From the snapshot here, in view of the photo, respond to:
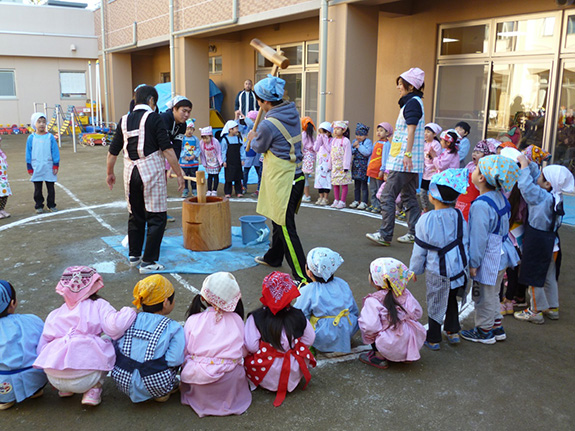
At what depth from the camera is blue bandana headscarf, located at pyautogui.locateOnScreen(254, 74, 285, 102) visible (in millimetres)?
4781

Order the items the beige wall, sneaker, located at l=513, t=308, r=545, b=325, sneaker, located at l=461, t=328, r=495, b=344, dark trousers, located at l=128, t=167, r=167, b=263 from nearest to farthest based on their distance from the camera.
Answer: sneaker, located at l=461, t=328, r=495, b=344 → sneaker, located at l=513, t=308, r=545, b=325 → dark trousers, located at l=128, t=167, r=167, b=263 → the beige wall

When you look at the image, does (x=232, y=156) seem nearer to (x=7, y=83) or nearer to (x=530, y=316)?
(x=530, y=316)

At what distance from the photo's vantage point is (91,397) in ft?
9.84

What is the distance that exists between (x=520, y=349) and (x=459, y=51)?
8.10m

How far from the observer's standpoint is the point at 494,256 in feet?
12.4

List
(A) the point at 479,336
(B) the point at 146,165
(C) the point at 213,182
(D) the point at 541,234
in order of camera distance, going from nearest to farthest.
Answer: (A) the point at 479,336 < (D) the point at 541,234 < (B) the point at 146,165 < (C) the point at 213,182

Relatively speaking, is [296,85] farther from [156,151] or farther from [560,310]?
[560,310]

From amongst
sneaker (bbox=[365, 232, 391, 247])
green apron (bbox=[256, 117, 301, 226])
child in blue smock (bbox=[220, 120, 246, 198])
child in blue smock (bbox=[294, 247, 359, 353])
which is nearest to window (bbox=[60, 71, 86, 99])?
child in blue smock (bbox=[220, 120, 246, 198])

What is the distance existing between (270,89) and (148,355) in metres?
2.77

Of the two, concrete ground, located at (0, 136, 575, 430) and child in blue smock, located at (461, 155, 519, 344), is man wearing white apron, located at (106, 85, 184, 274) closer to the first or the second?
A: concrete ground, located at (0, 136, 575, 430)

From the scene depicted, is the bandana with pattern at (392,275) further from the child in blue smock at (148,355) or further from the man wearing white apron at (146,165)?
the man wearing white apron at (146,165)

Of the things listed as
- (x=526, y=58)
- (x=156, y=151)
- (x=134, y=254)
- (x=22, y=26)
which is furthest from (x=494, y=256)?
(x=22, y=26)

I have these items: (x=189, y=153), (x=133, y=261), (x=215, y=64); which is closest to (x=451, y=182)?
(x=133, y=261)

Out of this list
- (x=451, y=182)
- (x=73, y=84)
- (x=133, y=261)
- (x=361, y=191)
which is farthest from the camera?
(x=73, y=84)
